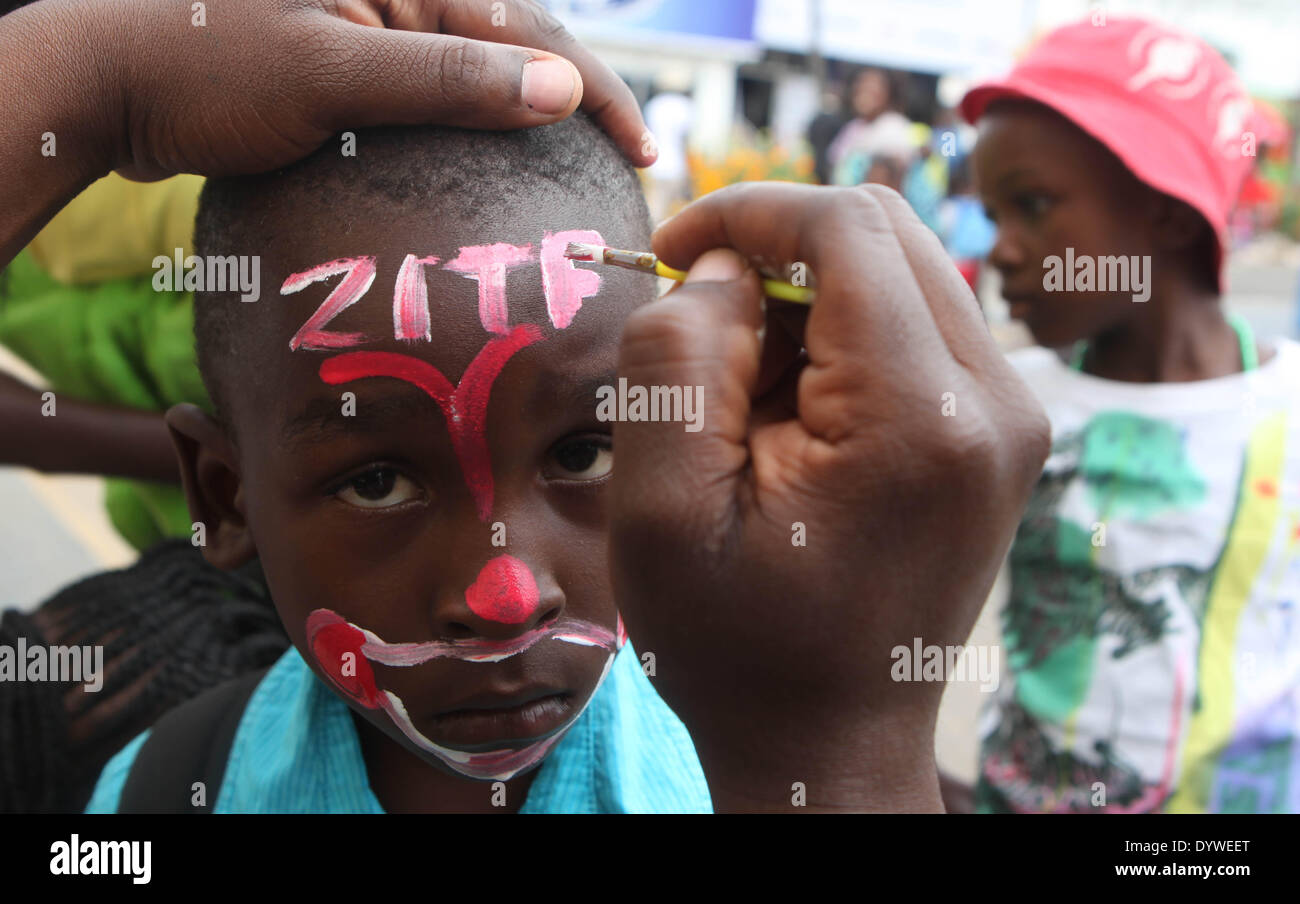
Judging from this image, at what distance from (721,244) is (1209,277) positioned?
1.91 m

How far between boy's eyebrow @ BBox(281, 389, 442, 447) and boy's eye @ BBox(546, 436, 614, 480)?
151mm

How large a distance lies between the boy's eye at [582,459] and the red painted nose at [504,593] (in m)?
0.13

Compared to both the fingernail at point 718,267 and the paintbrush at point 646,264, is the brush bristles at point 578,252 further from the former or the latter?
the fingernail at point 718,267

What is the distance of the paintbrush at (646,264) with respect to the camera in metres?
0.87

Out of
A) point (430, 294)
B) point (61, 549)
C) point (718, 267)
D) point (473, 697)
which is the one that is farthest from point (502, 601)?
point (61, 549)

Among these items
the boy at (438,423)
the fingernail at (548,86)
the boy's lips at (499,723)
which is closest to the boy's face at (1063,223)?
the boy at (438,423)

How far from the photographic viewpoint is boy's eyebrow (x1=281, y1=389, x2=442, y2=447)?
120 cm

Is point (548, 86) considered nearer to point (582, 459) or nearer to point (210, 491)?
point (582, 459)

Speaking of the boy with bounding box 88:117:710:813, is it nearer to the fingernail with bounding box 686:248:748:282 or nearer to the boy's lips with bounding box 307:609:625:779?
the boy's lips with bounding box 307:609:625:779

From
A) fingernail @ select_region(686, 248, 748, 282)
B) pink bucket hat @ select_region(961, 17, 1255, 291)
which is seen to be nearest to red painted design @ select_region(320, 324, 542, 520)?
fingernail @ select_region(686, 248, 748, 282)

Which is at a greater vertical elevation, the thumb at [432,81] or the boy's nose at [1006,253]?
the boy's nose at [1006,253]

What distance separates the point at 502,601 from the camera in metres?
1.17
